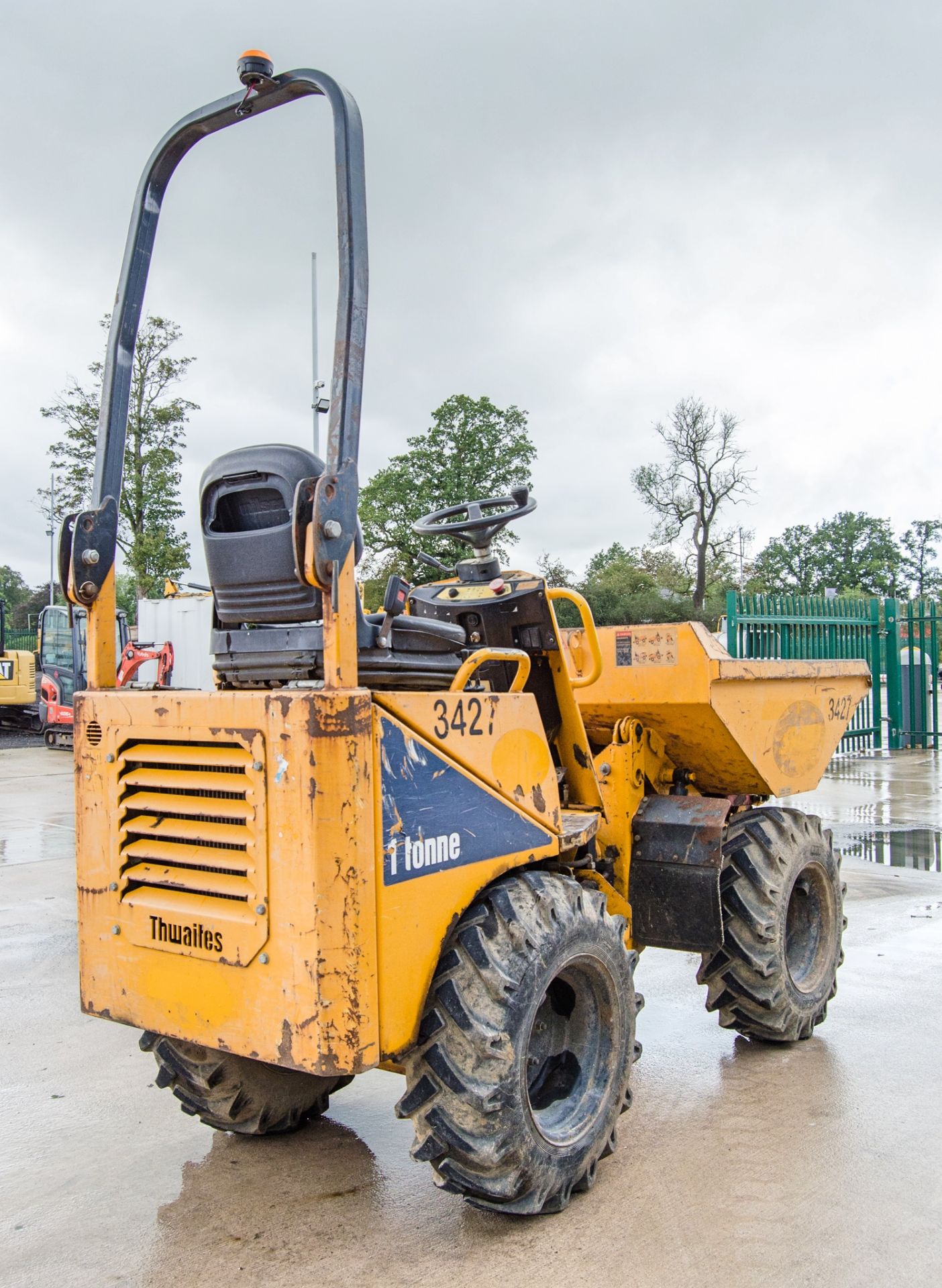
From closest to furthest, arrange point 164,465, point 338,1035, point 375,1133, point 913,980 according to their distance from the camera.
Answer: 1. point 338,1035
2. point 375,1133
3. point 913,980
4. point 164,465

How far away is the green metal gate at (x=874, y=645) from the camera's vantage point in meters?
13.0

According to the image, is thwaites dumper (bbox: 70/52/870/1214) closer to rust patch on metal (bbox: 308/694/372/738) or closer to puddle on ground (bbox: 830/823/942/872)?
rust patch on metal (bbox: 308/694/372/738)

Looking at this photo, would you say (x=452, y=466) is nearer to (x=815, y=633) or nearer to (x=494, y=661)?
(x=815, y=633)

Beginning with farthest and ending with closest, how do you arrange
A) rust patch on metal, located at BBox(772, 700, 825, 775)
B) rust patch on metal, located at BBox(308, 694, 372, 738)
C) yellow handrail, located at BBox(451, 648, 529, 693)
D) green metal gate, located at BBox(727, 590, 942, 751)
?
green metal gate, located at BBox(727, 590, 942, 751) < rust patch on metal, located at BBox(772, 700, 825, 775) < yellow handrail, located at BBox(451, 648, 529, 693) < rust patch on metal, located at BBox(308, 694, 372, 738)

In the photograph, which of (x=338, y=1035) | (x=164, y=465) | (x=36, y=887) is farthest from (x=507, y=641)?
(x=164, y=465)

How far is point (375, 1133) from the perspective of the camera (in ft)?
11.6

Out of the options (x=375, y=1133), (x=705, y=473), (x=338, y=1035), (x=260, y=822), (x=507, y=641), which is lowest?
(x=375, y=1133)

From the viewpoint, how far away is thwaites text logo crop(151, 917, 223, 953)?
2.66m

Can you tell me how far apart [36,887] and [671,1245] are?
5.77 metres

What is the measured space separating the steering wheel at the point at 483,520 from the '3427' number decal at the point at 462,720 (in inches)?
35.0

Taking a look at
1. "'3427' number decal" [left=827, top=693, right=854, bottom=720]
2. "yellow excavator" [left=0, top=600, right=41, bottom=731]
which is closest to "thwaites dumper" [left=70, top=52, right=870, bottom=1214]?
"'3427' number decal" [left=827, top=693, right=854, bottom=720]

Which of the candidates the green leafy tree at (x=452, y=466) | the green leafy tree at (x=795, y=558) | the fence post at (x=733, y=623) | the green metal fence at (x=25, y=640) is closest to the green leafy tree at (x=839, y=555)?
the green leafy tree at (x=795, y=558)

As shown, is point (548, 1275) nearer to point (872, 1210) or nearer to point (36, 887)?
point (872, 1210)

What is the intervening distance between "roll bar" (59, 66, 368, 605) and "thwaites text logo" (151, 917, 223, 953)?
37.4 inches
